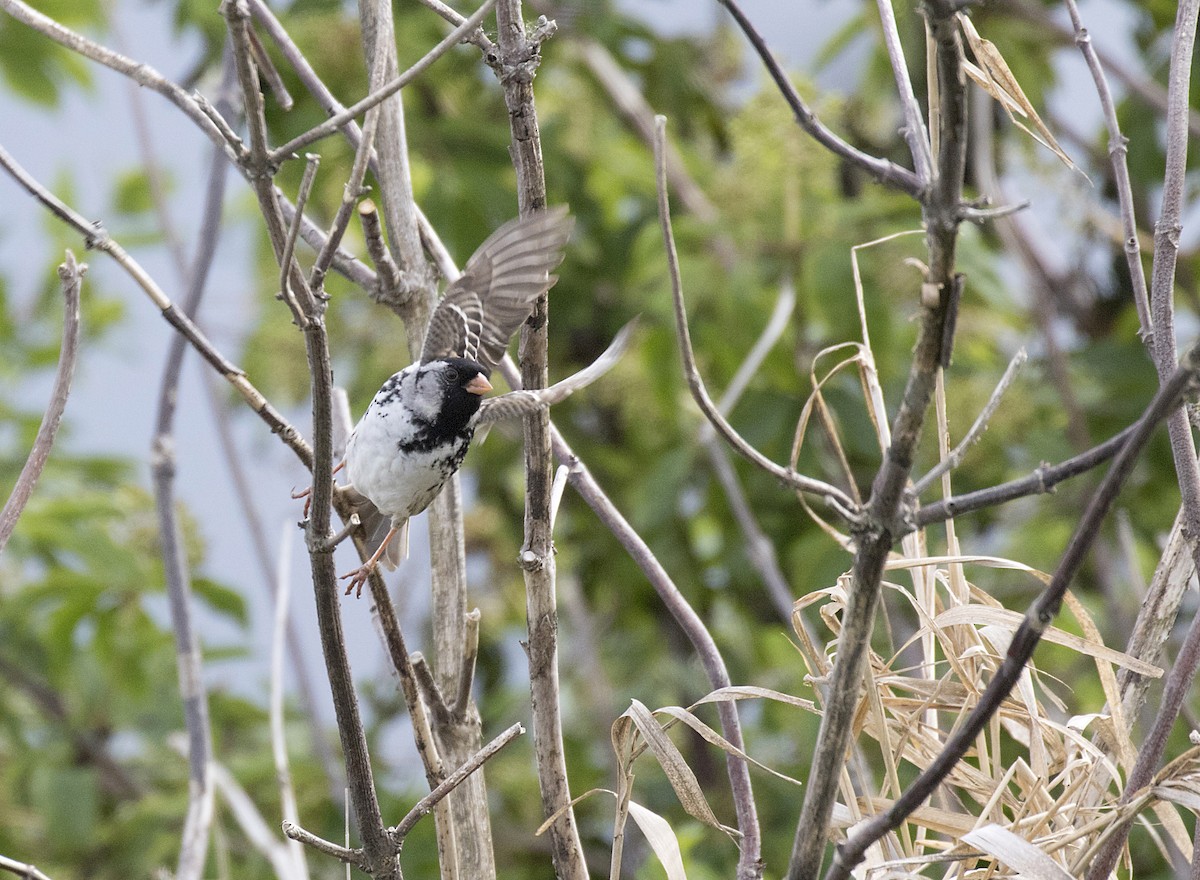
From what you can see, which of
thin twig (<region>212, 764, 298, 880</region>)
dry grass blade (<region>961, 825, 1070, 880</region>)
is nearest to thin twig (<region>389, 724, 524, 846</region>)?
dry grass blade (<region>961, 825, 1070, 880</region>)

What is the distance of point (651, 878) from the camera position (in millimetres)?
1507

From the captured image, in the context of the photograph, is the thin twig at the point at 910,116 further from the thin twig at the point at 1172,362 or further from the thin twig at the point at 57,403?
the thin twig at the point at 57,403

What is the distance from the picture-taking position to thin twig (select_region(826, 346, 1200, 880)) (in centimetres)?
55

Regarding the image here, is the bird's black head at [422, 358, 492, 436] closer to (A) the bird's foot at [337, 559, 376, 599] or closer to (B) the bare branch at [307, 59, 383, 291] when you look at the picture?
(A) the bird's foot at [337, 559, 376, 599]

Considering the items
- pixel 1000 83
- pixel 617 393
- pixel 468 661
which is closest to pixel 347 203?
pixel 468 661

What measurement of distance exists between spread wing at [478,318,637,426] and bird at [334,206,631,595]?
0.05 ft

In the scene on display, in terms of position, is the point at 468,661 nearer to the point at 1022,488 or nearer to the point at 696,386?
the point at 696,386

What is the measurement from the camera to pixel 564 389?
95cm

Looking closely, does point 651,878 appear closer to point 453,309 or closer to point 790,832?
point 453,309

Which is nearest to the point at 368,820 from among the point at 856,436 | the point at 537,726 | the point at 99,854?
the point at 537,726

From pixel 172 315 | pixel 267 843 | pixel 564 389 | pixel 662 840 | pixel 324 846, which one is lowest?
pixel 267 843

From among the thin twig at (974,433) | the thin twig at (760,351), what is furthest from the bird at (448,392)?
the thin twig at (974,433)

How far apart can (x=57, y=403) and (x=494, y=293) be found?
622 millimetres

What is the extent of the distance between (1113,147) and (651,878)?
954 mm
